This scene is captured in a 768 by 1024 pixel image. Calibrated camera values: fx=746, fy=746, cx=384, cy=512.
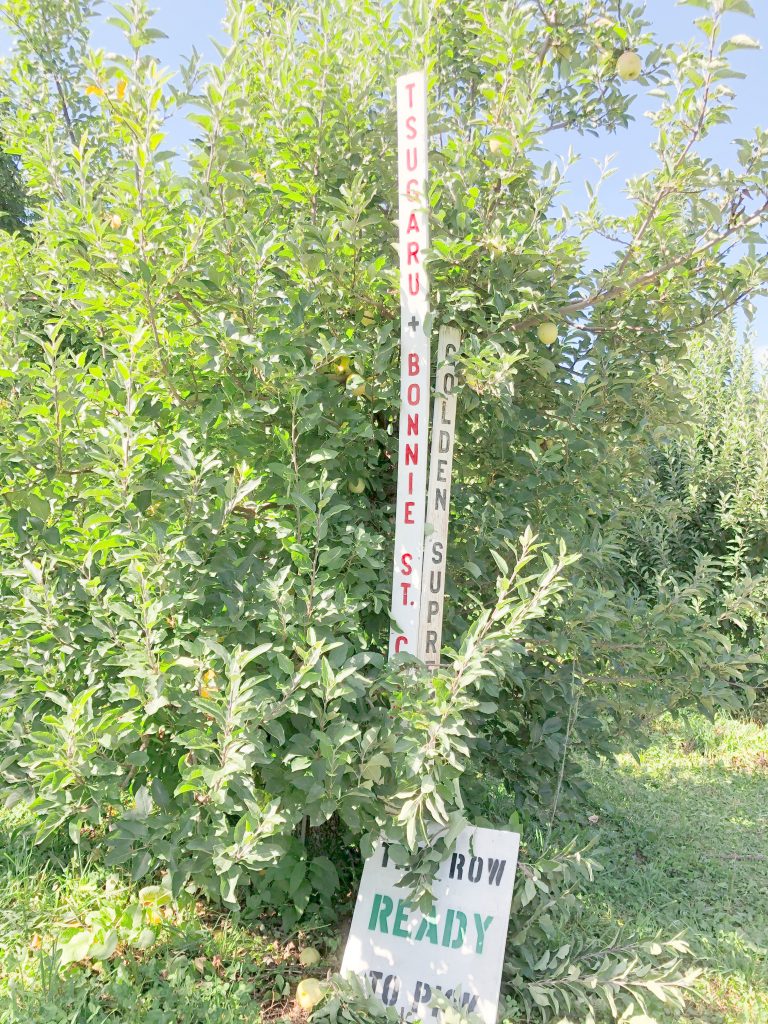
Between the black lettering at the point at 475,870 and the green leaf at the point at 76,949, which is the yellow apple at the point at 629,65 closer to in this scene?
the black lettering at the point at 475,870

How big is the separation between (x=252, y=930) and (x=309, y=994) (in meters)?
0.43

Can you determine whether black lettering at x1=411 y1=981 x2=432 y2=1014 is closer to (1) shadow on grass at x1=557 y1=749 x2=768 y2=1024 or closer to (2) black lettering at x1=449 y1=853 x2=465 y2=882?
(2) black lettering at x1=449 y1=853 x2=465 y2=882

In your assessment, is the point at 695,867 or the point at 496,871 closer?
the point at 496,871

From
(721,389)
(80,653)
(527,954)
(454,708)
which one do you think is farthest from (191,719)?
(721,389)

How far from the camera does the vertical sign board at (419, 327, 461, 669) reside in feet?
7.78

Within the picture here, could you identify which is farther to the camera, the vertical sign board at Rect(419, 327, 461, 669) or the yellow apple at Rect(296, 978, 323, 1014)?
the vertical sign board at Rect(419, 327, 461, 669)

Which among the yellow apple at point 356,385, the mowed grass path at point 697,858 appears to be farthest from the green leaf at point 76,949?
the yellow apple at point 356,385

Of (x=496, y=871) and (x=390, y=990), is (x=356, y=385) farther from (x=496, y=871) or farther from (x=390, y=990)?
(x=390, y=990)

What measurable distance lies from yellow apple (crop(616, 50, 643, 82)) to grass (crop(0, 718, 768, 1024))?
115 inches

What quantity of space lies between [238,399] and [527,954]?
1.98 metres

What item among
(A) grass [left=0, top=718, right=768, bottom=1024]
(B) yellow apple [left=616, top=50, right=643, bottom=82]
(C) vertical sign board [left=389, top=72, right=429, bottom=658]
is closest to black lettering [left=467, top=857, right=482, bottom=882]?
(A) grass [left=0, top=718, right=768, bottom=1024]

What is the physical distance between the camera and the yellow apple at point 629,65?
2658 mm

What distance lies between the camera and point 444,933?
2.28 m

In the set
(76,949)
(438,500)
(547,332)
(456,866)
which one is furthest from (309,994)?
(547,332)
